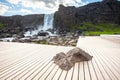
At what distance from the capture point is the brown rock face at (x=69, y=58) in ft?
15.2

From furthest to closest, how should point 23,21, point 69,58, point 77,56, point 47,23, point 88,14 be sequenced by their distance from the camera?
point 23,21
point 88,14
point 47,23
point 77,56
point 69,58

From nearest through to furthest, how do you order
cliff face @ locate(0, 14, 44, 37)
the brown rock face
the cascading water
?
the brown rock face
the cascading water
cliff face @ locate(0, 14, 44, 37)

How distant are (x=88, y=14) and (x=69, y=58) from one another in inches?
2278

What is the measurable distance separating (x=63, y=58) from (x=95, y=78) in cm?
160

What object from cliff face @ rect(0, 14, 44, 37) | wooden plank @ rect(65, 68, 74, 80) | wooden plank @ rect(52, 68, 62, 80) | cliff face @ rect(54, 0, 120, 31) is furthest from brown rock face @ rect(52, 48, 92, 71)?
cliff face @ rect(0, 14, 44, 37)

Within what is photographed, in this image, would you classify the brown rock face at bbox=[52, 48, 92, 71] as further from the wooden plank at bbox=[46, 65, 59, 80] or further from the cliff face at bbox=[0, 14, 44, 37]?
the cliff face at bbox=[0, 14, 44, 37]

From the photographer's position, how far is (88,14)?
60.9 meters

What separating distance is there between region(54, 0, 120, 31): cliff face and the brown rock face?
5047 centimetres

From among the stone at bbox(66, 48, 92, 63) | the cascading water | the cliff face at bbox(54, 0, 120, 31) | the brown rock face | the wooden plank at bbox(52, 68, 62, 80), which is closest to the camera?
the wooden plank at bbox(52, 68, 62, 80)

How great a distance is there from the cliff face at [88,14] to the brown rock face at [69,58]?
50473 mm

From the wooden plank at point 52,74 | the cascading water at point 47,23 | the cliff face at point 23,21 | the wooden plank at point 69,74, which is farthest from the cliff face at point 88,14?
the wooden plank at point 69,74

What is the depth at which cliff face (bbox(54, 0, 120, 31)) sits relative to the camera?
58.2m

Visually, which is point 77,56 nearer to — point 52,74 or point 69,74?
point 69,74

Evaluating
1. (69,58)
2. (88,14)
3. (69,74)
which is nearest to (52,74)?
(69,74)
